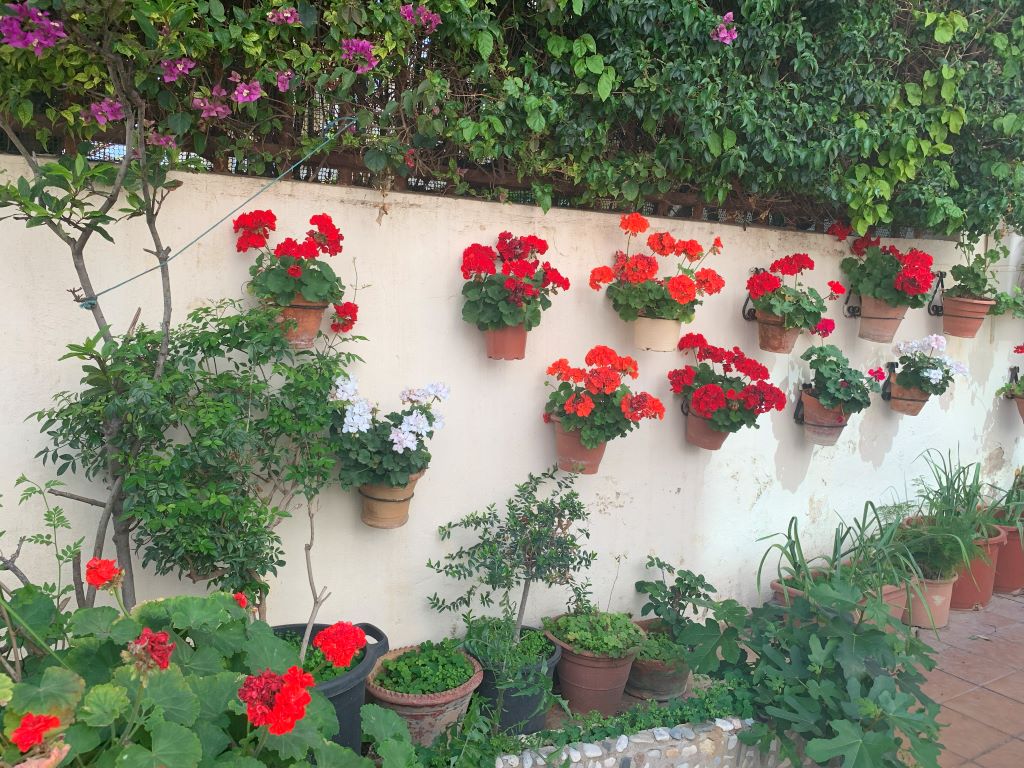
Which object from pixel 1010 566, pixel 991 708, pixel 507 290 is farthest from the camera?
pixel 1010 566

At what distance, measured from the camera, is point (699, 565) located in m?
4.23

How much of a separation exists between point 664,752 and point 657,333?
1.73 meters

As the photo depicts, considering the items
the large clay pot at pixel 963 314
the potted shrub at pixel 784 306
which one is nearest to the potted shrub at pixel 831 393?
the potted shrub at pixel 784 306

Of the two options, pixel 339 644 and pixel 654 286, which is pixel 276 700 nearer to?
pixel 339 644

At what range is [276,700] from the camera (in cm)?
156

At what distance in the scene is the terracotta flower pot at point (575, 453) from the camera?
11.4ft

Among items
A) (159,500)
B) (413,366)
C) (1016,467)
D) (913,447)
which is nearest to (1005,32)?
(913,447)

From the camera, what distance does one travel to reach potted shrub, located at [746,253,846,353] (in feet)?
13.1

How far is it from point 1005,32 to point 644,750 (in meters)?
4.08

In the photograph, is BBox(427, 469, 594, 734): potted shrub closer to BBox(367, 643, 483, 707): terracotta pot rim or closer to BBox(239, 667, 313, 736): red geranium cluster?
BBox(367, 643, 483, 707): terracotta pot rim

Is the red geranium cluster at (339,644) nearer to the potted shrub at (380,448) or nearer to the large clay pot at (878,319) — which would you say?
the potted shrub at (380,448)

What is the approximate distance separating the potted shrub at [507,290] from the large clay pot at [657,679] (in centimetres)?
144

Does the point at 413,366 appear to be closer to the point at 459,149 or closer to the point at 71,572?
the point at 459,149

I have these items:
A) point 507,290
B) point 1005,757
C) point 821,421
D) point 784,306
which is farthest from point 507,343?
point 1005,757
